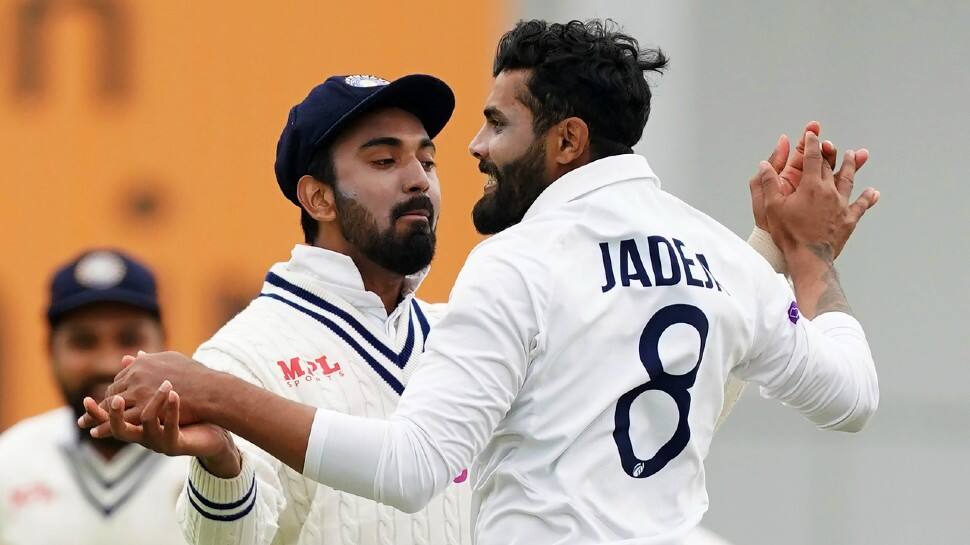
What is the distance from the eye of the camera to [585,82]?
300 cm

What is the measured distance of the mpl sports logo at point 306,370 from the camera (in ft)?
11.1

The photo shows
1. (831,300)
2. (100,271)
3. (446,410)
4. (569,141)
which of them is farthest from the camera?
(100,271)

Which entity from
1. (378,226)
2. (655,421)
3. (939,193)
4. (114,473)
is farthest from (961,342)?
(655,421)

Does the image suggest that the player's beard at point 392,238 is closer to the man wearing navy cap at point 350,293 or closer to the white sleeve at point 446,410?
the man wearing navy cap at point 350,293

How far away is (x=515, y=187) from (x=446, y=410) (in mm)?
492

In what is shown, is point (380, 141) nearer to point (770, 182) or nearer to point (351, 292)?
point (351, 292)

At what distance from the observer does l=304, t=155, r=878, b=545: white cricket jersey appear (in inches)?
106

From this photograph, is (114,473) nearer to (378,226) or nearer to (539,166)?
(378,226)

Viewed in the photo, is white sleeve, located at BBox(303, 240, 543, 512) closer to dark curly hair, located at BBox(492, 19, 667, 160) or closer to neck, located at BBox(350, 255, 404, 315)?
dark curly hair, located at BBox(492, 19, 667, 160)

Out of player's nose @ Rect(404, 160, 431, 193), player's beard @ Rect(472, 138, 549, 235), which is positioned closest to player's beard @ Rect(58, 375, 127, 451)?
player's nose @ Rect(404, 160, 431, 193)

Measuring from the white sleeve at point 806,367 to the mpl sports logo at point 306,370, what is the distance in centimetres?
82

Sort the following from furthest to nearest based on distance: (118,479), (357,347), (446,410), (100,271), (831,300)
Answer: (100,271) → (118,479) → (357,347) → (831,300) → (446,410)

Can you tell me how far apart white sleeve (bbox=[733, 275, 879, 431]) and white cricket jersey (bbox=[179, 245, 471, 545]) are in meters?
0.71

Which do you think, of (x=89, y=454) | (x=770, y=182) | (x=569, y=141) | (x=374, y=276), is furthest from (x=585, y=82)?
(x=89, y=454)
